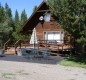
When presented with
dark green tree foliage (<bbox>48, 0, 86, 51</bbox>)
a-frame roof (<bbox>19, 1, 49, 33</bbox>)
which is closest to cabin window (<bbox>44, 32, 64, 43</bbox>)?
a-frame roof (<bbox>19, 1, 49, 33</bbox>)

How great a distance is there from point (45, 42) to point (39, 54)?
17.0 feet

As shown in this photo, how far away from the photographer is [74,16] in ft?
86.7

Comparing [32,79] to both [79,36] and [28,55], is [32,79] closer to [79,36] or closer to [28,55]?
[79,36]

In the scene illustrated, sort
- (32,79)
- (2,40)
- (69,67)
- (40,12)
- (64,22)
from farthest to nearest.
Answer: (2,40), (40,12), (64,22), (69,67), (32,79)

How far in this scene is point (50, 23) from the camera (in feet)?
123

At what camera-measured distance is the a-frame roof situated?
36.6m

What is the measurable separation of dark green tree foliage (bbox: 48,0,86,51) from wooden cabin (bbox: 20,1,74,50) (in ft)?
26.5

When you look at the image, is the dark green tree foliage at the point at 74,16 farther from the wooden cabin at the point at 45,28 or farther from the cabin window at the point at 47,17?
the cabin window at the point at 47,17

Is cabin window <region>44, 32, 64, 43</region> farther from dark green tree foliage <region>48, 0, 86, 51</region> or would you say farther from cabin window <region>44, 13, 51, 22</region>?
dark green tree foliage <region>48, 0, 86, 51</region>

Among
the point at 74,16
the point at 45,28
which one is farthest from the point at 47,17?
the point at 74,16

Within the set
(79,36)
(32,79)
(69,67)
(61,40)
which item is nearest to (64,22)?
(79,36)

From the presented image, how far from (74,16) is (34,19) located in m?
12.3

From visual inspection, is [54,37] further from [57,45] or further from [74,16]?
[74,16]

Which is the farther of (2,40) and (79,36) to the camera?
(2,40)
